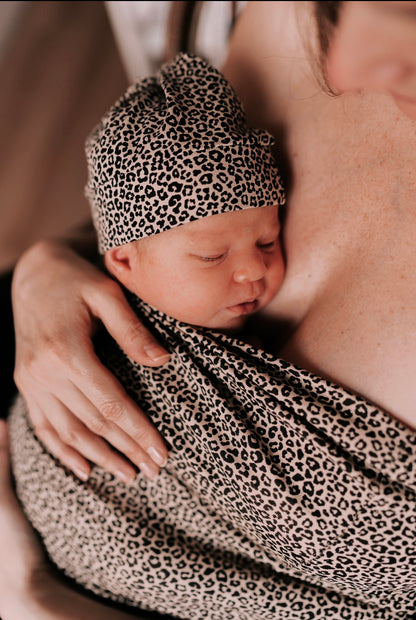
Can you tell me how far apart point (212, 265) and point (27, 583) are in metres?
0.68

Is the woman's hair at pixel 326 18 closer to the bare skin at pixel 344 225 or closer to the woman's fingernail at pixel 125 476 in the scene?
the bare skin at pixel 344 225

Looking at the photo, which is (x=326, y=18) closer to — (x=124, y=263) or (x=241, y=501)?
(x=124, y=263)

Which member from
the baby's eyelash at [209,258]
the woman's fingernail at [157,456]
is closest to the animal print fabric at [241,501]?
the woman's fingernail at [157,456]

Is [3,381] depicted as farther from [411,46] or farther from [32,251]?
[411,46]

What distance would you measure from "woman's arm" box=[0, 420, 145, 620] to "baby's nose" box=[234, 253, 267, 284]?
2.13 feet

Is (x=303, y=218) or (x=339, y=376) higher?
(x=303, y=218)

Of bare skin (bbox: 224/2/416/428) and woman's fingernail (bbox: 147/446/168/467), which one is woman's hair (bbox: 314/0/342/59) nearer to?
bare skin (bbox: 224/2/416/428)

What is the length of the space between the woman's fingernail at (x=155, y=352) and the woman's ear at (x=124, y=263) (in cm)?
12

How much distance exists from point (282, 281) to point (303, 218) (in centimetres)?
11

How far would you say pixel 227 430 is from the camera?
804mm

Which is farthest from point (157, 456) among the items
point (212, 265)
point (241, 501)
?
point (212, 265)

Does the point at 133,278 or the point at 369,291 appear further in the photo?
the point at 133,278

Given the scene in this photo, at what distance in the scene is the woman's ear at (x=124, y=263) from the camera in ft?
2.93

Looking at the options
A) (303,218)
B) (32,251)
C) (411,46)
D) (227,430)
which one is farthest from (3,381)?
(411,46)
